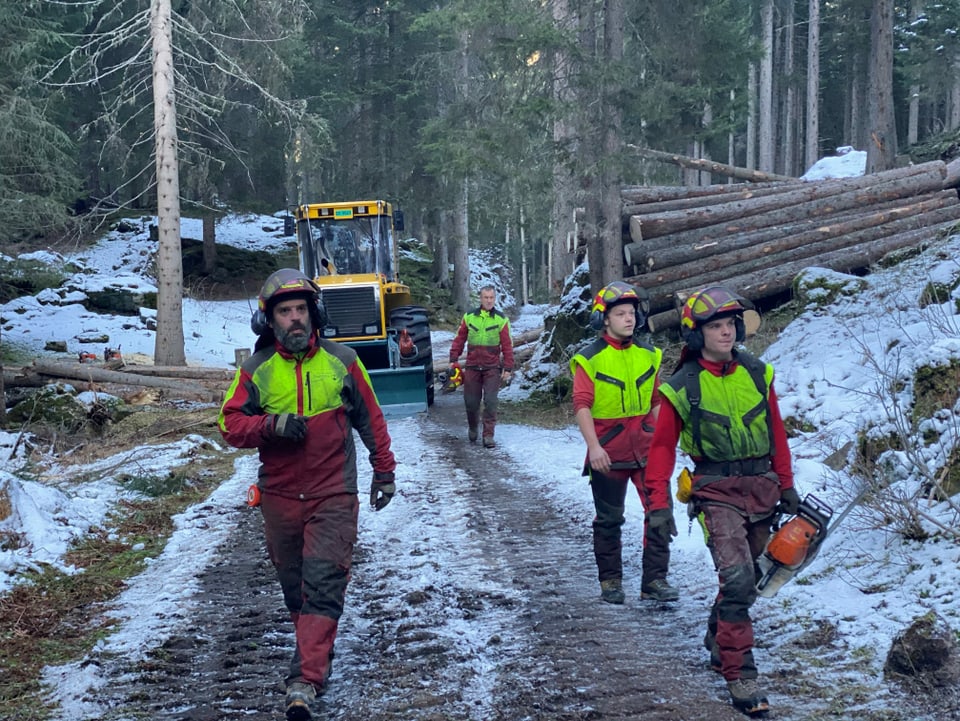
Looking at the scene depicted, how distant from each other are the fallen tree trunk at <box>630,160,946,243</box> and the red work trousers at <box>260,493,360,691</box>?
38.1 feet

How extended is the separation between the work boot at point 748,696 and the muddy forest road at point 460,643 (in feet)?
0.21

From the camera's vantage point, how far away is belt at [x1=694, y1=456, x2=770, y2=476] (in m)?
4.52

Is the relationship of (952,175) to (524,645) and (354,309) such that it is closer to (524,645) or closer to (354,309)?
(354,309)

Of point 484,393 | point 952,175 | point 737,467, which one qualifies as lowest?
point 484,393

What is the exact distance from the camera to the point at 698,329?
15.1 ft

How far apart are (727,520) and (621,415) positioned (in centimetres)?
163

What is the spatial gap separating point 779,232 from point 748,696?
1225 cm

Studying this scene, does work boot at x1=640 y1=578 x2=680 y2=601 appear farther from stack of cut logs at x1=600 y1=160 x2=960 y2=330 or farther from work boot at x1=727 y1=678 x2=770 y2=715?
stack of cut logs at x1=600 y1=160 x2=960 y2=330

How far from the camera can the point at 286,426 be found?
4.35 meters

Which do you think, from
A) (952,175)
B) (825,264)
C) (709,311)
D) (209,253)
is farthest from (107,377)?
(209,253)

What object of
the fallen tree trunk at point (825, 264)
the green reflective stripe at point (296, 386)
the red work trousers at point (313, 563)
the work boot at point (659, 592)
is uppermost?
the fallen tree trunk at point (825, 264)

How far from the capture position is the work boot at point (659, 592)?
19.0 ft

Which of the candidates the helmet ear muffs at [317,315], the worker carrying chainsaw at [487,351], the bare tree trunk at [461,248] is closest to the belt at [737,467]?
the helmet ear muffs at [317,315]

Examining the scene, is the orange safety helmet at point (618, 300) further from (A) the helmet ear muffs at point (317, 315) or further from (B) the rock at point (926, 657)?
(B) the rock at point (926, 657)
